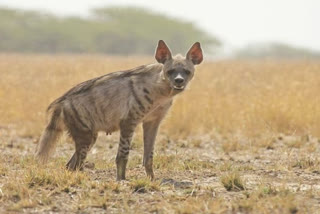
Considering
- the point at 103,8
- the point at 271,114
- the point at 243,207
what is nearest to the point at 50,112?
the point at 243,207

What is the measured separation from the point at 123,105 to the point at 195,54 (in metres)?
0.97

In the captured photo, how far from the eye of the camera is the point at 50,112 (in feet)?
25.8

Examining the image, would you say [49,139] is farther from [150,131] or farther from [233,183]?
[233,183]

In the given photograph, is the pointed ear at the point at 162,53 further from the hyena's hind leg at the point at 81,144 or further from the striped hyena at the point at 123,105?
the hyena's hind leg at the point at 81,144

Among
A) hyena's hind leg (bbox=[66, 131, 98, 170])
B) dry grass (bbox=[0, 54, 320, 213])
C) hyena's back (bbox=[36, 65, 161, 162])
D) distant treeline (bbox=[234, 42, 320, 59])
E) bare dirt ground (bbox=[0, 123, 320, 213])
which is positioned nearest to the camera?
bare dirt ground (bbox=[0, 123, 320, 213])

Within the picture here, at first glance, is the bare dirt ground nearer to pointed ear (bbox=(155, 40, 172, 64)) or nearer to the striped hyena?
the striped hyena

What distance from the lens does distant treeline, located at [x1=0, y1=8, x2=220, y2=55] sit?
139 feet

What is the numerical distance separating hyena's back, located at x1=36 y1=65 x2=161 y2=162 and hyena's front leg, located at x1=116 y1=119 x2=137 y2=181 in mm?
119

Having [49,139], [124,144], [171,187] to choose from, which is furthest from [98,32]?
[171,187]

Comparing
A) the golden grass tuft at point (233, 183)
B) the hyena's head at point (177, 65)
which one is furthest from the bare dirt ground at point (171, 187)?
the hyena's head at point (177, 65)

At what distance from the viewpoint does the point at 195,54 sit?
24.7 ft

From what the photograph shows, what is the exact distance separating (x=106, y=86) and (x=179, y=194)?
1.80 meters

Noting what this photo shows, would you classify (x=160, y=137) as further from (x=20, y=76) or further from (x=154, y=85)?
(x=20, y=76)

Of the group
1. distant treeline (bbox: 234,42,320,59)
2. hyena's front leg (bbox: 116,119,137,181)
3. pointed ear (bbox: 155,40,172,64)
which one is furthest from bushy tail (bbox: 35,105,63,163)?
distant treeline (bbox: 234,42,320,59)
